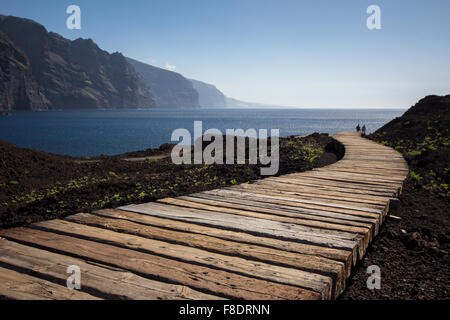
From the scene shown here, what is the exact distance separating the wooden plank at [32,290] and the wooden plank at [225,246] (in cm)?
103

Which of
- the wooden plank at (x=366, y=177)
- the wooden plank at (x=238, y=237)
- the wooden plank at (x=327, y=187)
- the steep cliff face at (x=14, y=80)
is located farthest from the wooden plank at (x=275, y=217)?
the steep cliff face at (x=14, y=80)

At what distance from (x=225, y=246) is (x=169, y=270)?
66cm

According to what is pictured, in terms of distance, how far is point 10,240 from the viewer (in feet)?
8.93

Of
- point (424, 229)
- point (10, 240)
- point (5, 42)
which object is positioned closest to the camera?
point (10, 240)

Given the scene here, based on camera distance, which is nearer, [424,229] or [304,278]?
[304,278]

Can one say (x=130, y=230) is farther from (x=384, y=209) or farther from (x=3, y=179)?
(x=3, y=179)

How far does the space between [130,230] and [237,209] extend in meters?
1.48

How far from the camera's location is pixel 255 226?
3254 millimetres

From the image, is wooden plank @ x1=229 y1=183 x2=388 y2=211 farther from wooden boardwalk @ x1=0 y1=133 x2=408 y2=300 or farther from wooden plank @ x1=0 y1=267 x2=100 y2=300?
wooden plank @ x1=0 y1=267 x2=100 y2=300

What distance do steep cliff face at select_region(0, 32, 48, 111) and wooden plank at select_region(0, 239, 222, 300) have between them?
202082 mm

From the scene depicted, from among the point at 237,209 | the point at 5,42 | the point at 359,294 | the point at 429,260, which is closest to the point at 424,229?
the point at 429,260

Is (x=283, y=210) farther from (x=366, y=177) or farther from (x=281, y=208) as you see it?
(x=366, y=177)

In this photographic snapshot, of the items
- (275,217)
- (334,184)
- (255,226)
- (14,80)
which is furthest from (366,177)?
(14,80)

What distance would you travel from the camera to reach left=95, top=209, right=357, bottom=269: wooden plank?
8.43 ft
